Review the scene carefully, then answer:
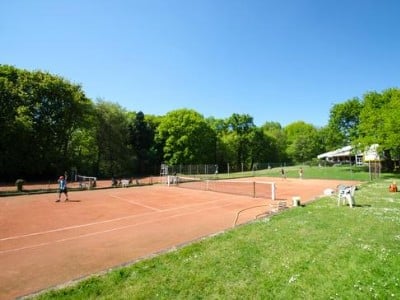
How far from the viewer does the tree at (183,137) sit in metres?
61.8

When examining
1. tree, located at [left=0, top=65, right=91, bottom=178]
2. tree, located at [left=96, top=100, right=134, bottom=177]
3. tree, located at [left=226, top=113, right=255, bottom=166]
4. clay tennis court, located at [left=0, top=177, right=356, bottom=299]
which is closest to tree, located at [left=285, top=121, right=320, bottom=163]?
tree, located at [left=226, top=113, right=255, bottom=166]

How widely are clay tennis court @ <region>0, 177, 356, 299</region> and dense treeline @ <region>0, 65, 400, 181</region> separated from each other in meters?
23.7

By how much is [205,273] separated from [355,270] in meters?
3.36

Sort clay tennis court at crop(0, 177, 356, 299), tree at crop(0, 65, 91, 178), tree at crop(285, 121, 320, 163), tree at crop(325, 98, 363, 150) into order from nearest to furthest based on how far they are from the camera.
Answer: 1. clay tennis court at crop(0, 177, 356, 299)
2. tree at crop(0, 65, 91, 178)
3. tree at crop(325, 98, 363, 150)
4. tree at crop(285, 121, 320, 163)

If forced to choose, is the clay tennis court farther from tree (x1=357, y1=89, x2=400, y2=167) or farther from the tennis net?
tree (x1=357, y1=89, x2=400, y2=167)

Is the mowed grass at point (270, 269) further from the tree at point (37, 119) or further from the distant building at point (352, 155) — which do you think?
the tree at point (37, 119)

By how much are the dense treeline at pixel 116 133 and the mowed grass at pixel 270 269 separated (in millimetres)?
31564

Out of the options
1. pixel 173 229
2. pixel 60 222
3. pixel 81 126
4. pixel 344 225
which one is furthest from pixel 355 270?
pixel 81 126

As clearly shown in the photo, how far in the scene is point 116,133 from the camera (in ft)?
179

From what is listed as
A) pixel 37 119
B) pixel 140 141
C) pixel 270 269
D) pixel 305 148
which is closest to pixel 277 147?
pixel 305 148

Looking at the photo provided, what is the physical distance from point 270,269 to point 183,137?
55.1m

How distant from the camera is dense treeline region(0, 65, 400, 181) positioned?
40688mm

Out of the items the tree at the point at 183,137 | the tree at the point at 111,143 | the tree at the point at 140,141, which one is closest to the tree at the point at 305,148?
the tree at the point at 183,137

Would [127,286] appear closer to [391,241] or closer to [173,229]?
[173,229]
